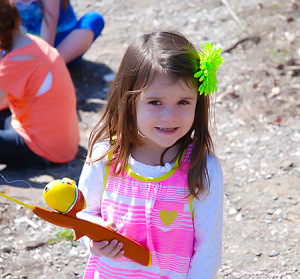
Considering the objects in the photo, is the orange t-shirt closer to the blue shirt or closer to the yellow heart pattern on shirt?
the blue shirt

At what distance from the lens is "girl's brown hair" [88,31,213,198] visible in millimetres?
1849

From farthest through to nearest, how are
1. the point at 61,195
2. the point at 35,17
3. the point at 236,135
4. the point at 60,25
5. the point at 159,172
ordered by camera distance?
the point at 60,25 < the point at 35,17 < the point at 236,135 < the point at 159,172 < the point at 61,195

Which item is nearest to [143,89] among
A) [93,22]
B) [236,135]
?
[236,135]

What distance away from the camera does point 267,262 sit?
291 centimetres

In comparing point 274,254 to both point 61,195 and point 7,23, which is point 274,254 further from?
Result: point 7,23

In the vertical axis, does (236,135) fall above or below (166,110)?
below

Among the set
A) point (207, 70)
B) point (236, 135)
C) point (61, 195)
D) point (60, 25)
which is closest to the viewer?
point (61, 195)

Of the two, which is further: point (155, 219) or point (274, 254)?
point (274, 254)

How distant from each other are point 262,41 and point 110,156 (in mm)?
3640

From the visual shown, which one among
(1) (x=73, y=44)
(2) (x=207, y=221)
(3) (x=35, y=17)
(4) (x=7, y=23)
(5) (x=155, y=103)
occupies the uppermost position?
(5) (x=155, y=103)

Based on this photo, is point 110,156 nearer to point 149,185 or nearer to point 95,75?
point 149,185

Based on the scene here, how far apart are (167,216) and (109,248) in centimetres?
24

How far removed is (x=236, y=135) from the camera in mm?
4180

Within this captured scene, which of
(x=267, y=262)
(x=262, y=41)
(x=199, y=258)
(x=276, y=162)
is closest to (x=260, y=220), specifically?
(x=267, y=262)
